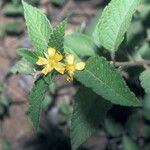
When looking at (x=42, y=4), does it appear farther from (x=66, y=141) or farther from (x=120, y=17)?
(x=120, y=17)

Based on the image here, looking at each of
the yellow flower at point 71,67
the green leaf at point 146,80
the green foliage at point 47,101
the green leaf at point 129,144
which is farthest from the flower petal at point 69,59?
the green foliage at point 47,101

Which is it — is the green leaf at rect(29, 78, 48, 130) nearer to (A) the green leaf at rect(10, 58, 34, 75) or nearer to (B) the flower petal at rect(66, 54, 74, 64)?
(B) the flower petal at rect(66, 54, 74, 64)

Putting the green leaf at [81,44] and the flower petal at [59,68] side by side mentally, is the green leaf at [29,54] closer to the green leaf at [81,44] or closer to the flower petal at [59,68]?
the flower petal at [59,68]

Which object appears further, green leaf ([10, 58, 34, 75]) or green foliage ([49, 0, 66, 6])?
green foliage ([49, 0, 66, 6])

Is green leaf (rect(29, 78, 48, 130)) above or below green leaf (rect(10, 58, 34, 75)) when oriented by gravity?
above

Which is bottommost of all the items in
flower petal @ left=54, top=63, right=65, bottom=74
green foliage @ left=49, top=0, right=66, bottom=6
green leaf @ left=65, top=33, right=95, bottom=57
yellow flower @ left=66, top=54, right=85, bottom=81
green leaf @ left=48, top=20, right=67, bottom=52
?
green foliage @ left=49, top=0, right=66, bottom=6

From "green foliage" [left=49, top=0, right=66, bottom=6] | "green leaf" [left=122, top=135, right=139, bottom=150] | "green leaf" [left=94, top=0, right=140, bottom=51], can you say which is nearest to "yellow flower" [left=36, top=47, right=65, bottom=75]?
"green leaf" [left=94, top=0, right=140, bottom=51]

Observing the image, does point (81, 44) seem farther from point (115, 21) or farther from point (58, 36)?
point (58, 36)
